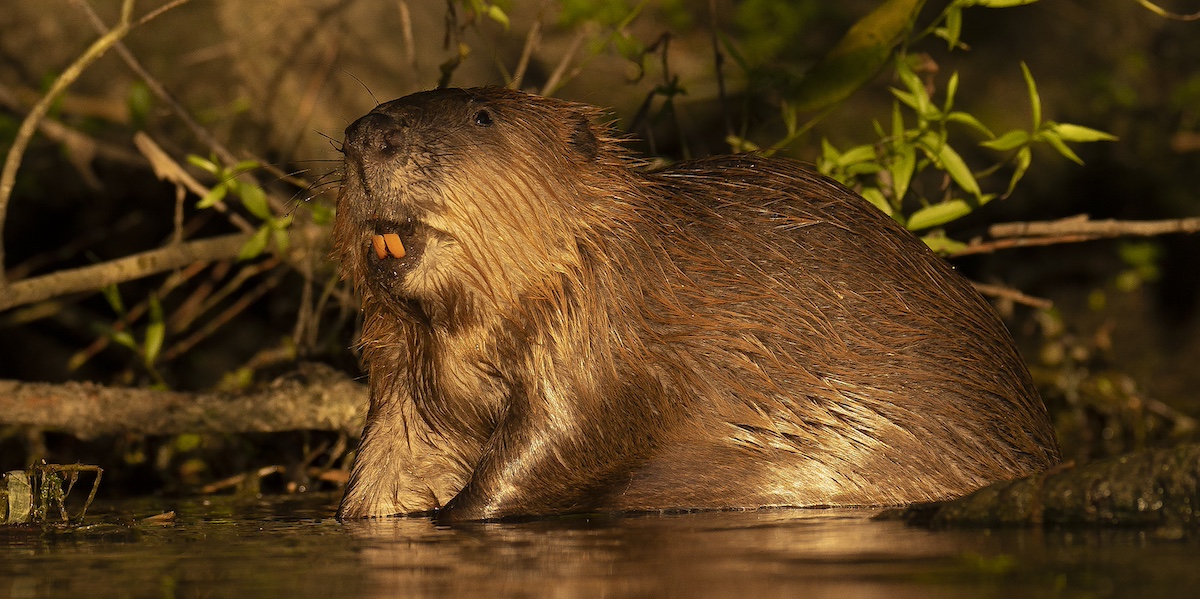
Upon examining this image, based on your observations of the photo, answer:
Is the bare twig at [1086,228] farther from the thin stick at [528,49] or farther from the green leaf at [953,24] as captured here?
the thin stick at [528,49]

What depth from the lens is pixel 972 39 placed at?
7.45 meters

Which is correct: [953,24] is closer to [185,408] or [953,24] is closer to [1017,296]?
[1017,296]

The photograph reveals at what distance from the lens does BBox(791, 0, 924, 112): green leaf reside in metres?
3.98

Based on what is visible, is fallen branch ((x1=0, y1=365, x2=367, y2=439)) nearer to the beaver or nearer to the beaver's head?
the beaver

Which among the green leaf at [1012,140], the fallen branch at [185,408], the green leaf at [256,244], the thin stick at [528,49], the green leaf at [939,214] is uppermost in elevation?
the thin stick at [528,49]

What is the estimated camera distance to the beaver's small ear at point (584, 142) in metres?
3.27

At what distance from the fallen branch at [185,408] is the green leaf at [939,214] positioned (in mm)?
1600

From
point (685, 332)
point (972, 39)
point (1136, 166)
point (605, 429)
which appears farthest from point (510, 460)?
point (972, 39)

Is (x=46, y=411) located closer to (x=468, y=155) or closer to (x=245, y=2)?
(x=468, y=155)

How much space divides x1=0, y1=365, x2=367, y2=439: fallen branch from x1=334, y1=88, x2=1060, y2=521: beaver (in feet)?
3.23

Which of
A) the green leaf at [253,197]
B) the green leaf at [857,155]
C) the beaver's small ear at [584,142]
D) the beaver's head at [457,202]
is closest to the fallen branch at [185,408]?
the green leaf at [253,197]

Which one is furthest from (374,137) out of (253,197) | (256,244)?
(256,244)

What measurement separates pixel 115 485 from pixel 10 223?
1.99m

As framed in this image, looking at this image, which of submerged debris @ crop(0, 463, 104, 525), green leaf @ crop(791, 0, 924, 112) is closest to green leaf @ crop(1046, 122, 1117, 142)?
→ green leaf @ crop(791, 0, 924, 112)
